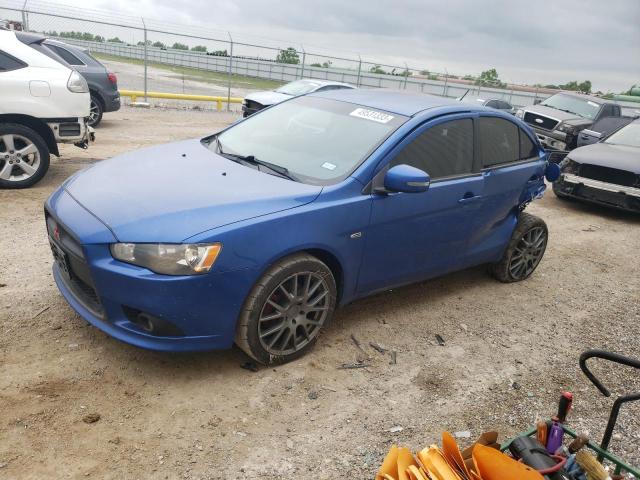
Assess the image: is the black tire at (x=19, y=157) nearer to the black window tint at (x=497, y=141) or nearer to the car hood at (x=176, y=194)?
Result: the car hood at (x=176, y=194)

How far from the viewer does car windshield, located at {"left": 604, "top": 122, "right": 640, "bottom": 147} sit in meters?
8.97

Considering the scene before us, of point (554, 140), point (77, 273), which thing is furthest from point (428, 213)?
point (554, 140)

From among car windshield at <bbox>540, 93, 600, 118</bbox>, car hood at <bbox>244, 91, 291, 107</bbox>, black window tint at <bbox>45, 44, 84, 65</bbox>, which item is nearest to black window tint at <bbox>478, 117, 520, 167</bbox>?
black window tint at <bbox>45, 44, 84, 65</bbox>

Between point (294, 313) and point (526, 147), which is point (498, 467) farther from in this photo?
point (526, 147)

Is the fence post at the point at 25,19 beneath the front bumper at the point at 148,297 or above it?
above

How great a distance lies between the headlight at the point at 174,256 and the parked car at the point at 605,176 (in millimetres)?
7089

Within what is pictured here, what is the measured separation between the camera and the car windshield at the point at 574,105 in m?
13.7

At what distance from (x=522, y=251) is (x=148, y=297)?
3.63 m

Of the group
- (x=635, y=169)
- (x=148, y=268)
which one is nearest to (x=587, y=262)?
(x=635, y=169)

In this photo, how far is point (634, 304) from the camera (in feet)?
16.8

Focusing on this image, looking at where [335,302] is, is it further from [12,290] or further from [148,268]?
[12,290]

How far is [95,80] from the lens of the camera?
10445 mm

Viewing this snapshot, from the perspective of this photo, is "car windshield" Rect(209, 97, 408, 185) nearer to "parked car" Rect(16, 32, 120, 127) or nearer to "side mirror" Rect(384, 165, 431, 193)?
"side mirror" Rect(384, 165, 431, 193)

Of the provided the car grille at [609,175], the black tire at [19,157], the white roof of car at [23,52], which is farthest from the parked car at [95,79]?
the car grille at [609,175]
